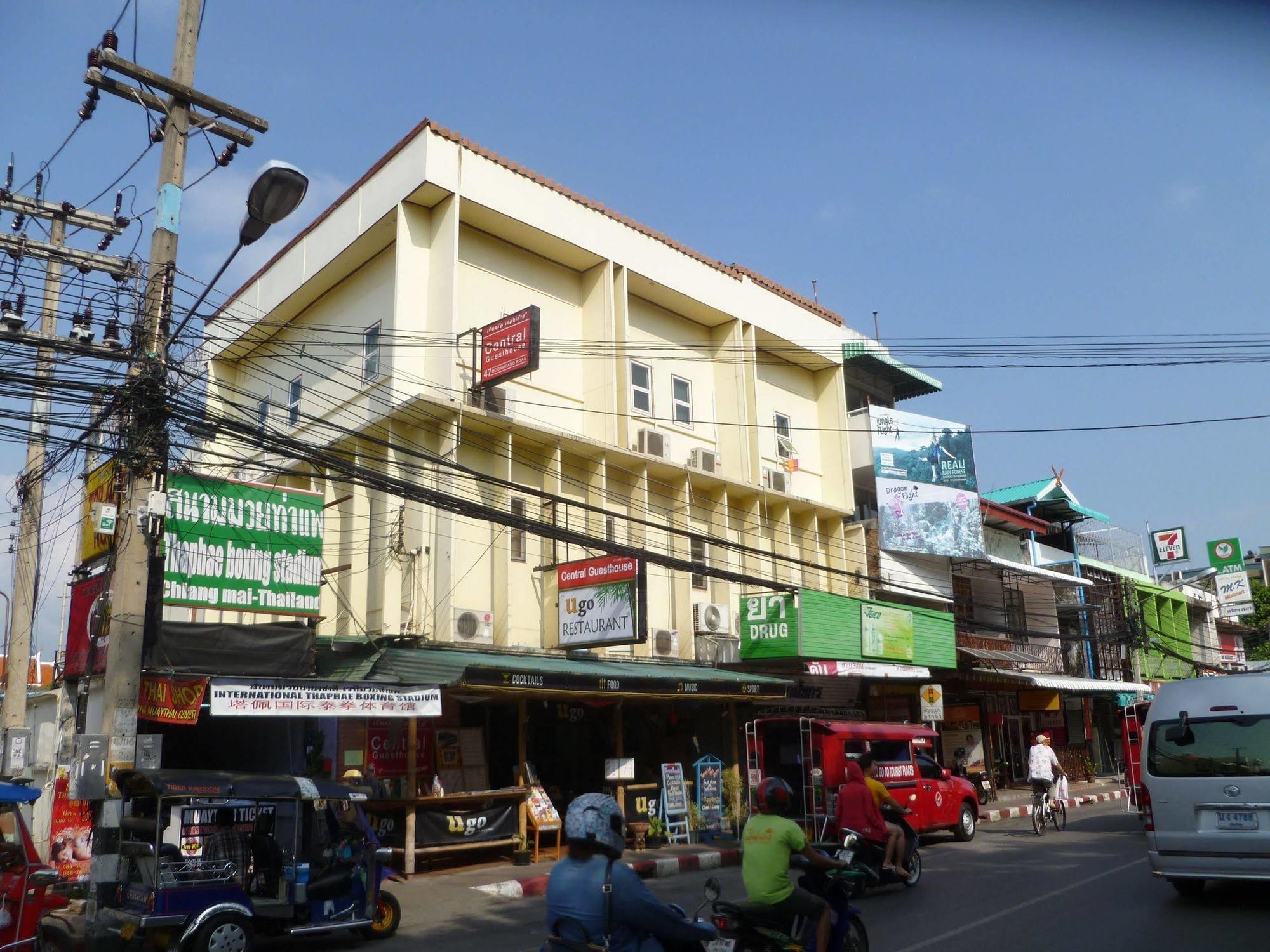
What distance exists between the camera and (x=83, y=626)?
1638 centimetres

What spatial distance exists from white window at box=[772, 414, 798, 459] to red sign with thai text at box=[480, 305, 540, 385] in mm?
10248

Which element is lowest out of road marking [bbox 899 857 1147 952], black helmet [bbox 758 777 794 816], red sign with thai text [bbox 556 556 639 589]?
road marking [bbox 899 857 1147 952]

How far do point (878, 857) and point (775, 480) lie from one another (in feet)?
49.2

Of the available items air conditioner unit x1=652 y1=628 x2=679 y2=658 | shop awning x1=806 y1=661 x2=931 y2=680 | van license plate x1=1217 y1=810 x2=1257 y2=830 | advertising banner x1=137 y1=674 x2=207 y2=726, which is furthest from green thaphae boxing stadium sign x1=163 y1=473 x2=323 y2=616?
van license plate x1=1217 y1=810 x2=1257 y2=830

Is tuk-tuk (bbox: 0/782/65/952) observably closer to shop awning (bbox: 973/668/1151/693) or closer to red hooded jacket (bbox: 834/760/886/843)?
red hooded jacket (bbox: 834/760/886/843)

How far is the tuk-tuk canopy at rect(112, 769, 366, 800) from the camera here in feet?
31.0

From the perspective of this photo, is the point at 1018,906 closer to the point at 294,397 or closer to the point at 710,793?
the point at 710,793

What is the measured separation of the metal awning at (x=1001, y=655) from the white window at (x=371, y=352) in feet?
57.0

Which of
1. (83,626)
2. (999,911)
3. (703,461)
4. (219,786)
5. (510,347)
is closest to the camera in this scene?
(219,786)

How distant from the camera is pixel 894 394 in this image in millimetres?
33625

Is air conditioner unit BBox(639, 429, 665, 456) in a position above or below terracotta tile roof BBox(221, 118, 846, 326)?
below

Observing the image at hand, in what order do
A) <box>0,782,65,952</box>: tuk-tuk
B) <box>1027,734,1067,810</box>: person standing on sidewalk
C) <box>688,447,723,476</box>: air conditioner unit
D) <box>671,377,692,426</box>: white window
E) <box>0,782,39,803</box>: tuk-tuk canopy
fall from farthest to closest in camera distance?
<box>671,377,692,426</box>: white window
<box>688,447,723,476</box>: air conditioner unit
<box>1027,734,1067,810</box>: person standing on sidewalk
<box>0,782,39,803</box>: tuk-tuk canopy
<box>0,782,65,952</box>: tuk-tuk

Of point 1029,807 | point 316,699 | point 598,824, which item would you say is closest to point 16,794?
point 316,699

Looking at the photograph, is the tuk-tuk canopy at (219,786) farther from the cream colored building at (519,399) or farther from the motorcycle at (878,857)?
the cream colored building at (519,399)
